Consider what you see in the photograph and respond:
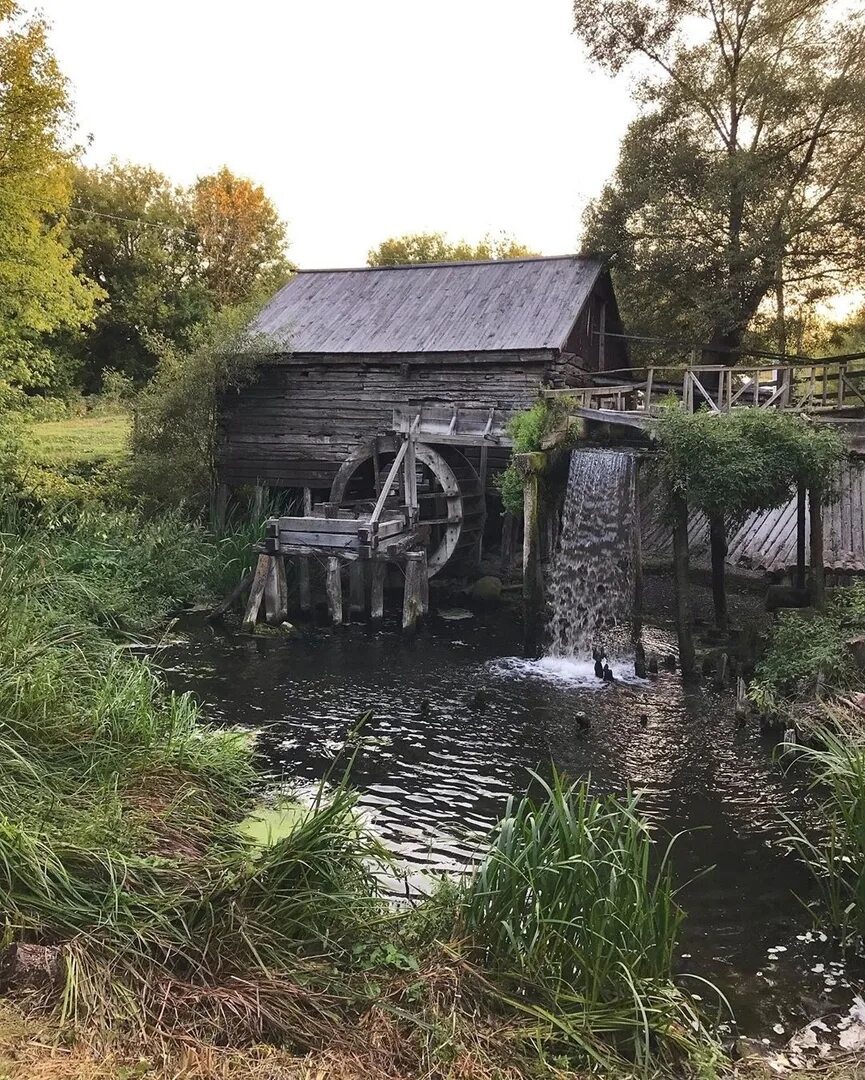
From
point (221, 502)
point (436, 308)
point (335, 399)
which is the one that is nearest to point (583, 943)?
point (335, 399)

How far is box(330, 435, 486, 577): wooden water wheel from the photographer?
49.9 ft

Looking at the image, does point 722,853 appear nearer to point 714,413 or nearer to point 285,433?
point 714,413

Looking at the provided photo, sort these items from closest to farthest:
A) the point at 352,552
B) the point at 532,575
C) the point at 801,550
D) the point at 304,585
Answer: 1. the point at 801,550
2. the point at 532,575
3. the point at 352,552
4. the point at 304,585

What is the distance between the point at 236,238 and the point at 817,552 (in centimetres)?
3148

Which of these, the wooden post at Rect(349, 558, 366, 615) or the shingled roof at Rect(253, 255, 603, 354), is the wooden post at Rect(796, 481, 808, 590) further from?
the wooden post at Rect(349, 558, 366, 615)

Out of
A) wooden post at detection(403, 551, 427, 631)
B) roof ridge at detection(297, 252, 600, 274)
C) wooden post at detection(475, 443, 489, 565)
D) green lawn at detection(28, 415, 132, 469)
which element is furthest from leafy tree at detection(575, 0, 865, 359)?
green lawn at detection(28, 415, 132, 469)

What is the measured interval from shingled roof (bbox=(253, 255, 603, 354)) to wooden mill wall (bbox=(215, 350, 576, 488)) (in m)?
0.38

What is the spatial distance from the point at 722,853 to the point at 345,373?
13.1 meters

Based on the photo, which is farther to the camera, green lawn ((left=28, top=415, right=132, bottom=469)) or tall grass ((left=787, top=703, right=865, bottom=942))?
green lawn ((left=28, top=415, right=132, bottom=469))

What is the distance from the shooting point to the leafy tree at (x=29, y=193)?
13.2 m

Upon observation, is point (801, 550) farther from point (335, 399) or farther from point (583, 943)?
point (335, 399)

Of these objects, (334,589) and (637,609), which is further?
(334,589)

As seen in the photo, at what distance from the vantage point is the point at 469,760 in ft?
27.5

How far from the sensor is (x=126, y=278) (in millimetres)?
31141
